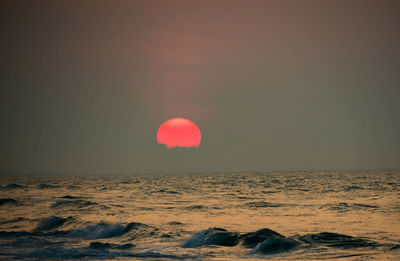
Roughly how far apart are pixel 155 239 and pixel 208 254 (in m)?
3.95

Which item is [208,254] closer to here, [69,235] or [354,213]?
[69,235]

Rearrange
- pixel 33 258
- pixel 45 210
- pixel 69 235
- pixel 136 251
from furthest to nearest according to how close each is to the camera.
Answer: pixel 45 210, pixel 69 235, pixel 136 251, pixel 33 258

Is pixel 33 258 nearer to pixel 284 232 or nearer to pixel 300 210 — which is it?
pixel 284 232

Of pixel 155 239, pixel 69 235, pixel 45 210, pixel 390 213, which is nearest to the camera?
pixel 155 239

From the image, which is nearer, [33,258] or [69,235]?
[33,258]

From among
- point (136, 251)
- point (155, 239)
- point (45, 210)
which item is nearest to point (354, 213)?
point (155, 239)

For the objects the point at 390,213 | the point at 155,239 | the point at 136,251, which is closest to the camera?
the point at 136,251

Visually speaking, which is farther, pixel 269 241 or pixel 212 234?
pixel 212 234

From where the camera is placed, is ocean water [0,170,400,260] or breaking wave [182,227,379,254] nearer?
ocean water [0,170,400,260]

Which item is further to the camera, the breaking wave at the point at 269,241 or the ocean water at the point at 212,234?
the breaking wave at the point at 269,241

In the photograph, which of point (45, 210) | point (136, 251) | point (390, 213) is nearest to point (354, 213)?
point (390, 213)

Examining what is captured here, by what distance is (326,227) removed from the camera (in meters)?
19.1

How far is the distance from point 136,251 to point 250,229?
6.65 m

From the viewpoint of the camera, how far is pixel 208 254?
1395 cm
